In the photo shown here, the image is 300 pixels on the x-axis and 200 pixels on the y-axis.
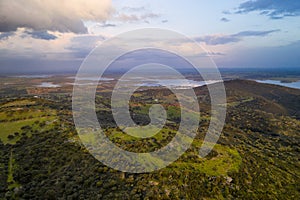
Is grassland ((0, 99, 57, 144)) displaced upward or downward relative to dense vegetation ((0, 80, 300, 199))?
upward

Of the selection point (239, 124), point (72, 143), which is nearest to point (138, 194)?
point (72, 143)

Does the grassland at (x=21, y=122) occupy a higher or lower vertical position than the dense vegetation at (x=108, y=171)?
higher

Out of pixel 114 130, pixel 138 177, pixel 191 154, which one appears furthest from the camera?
pixel 114 130

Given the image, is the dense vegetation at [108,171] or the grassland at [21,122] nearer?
the dense vegetation at [108,171]

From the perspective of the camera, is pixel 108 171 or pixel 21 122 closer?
pixel 108 171

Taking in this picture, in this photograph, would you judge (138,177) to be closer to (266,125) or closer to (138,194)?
(138,194)

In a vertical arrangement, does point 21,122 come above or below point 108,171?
above

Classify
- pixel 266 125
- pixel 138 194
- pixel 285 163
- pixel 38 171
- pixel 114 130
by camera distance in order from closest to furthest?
pixel 138 194, pixel 38 171, pixel 114 130, pixel 285 163, pixel 266 125

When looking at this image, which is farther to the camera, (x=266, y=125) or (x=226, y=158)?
(x=266, y=125)

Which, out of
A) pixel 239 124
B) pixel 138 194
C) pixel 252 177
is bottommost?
pixel 239 124

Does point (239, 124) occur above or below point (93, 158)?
below

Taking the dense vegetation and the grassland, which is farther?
the grassland
